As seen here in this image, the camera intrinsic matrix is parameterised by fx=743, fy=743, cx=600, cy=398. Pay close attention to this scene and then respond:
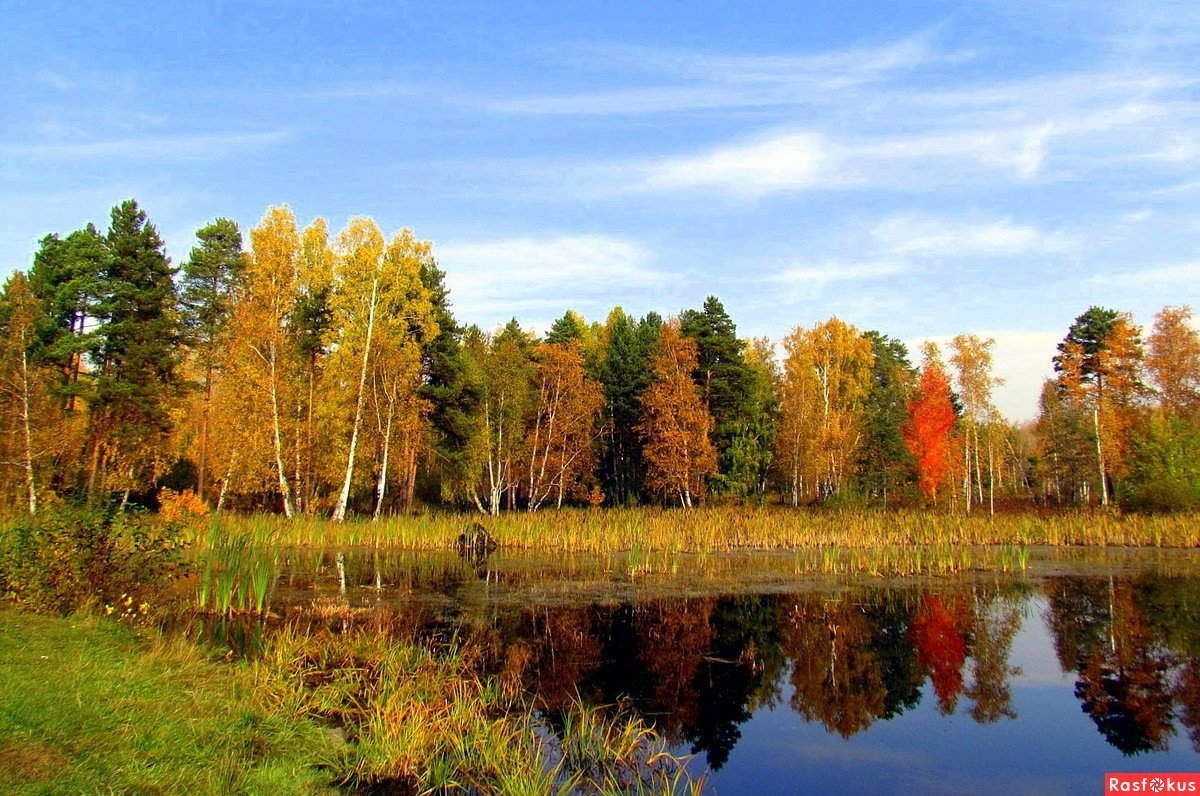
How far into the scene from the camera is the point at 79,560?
1041 cm

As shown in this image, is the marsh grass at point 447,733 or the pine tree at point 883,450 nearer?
the marsh grass at point 447,733

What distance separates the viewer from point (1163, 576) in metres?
20.0

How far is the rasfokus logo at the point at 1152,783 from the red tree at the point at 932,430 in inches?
1565

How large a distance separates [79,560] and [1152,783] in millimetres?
13262

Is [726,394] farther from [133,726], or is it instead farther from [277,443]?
[133,726]

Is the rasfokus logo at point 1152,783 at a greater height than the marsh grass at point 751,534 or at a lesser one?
lesser

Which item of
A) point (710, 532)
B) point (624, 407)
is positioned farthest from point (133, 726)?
point (624, 407)

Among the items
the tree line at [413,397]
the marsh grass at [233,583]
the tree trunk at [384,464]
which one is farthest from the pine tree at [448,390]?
the marsh grass at [233,583]

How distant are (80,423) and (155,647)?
83.1 ft

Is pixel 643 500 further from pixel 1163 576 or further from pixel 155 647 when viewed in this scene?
pixel 155 647

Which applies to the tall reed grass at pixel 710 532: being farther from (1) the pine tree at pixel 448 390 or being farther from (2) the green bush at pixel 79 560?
(2) the green bush at pixel 79 560

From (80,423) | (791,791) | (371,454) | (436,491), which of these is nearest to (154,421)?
(80,423)

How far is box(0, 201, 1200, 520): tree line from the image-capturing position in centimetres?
2909

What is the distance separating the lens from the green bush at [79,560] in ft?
32.5
